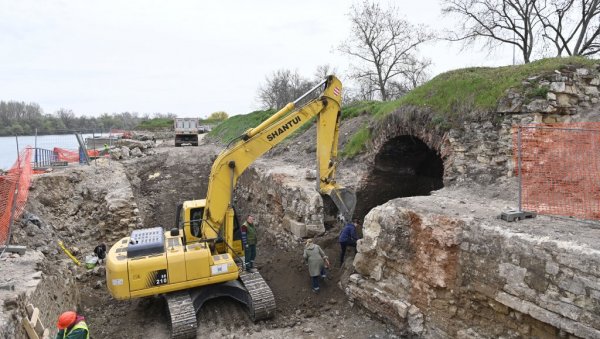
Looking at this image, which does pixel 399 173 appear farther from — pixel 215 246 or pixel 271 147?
pixel 215 246

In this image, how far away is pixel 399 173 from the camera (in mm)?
11547

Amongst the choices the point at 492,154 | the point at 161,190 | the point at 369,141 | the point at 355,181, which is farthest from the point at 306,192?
the point at 161,190

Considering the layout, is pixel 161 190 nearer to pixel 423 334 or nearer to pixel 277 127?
pixel 277 127

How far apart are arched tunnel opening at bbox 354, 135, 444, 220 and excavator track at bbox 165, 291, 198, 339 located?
5419 millimetres

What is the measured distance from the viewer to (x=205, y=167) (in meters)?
20.0

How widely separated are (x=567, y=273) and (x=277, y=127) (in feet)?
18.2

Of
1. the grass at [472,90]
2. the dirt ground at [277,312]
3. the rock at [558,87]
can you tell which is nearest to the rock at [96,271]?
the dirt ground at [277,312]

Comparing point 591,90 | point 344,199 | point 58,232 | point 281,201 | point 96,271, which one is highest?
point 591,90

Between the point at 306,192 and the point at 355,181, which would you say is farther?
the point at 355,181

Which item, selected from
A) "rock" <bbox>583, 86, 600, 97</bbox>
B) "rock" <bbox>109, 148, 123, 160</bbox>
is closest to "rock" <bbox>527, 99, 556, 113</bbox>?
"rock" <bbox>583, 86, 600, 97</bbox>

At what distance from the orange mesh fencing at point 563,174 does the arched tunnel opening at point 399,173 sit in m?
3.75

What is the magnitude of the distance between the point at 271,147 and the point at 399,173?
4.60 m

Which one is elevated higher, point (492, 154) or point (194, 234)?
point (492, 154)

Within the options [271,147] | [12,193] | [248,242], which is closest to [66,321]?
[248,242]
